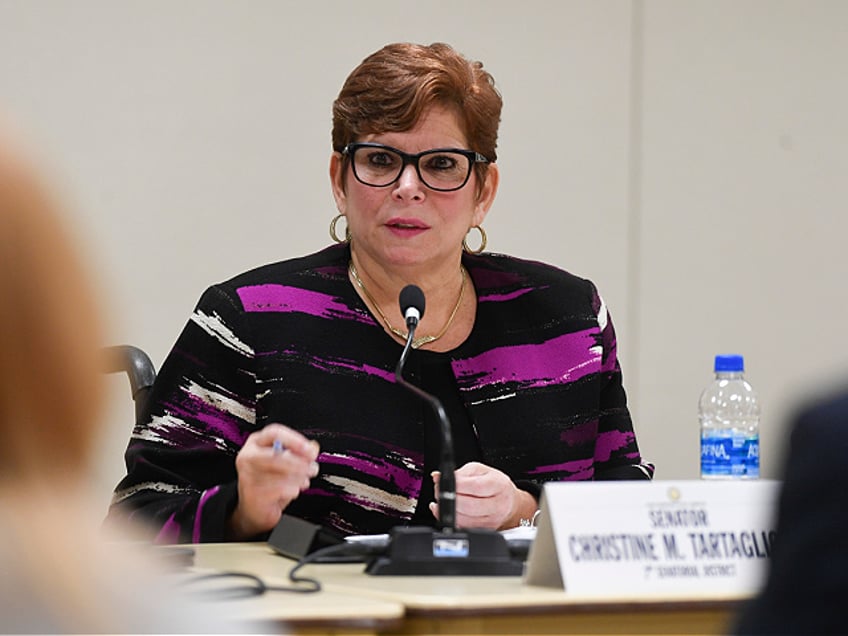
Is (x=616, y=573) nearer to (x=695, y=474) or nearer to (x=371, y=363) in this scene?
(x=371, y=363)

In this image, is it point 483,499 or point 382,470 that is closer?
point 483,499

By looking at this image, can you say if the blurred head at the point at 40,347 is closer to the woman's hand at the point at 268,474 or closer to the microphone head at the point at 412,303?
the woman's hand at the point at 268,474

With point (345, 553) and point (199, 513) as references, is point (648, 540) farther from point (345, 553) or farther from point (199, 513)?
point (199, 513)

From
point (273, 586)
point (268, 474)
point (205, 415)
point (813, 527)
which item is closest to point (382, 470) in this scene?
point (205, 415)

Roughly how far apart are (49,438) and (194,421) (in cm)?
153

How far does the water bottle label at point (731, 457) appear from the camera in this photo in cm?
213

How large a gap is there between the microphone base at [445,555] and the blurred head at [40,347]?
0.88 m

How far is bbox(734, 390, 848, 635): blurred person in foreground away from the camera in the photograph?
57cm

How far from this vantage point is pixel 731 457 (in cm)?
213


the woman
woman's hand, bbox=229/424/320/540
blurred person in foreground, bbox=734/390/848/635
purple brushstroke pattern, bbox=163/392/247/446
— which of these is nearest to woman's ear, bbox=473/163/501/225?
the woman

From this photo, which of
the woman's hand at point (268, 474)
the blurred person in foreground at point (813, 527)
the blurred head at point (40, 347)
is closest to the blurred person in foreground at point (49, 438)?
the blurred head at point (40, 347)

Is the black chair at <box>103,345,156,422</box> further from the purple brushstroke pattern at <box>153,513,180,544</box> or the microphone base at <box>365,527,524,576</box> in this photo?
the microphone base at <box>365,527,524,576</box>

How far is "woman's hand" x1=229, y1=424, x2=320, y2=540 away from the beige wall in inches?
59.1

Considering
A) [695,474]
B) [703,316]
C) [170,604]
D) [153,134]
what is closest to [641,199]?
[703,316]
